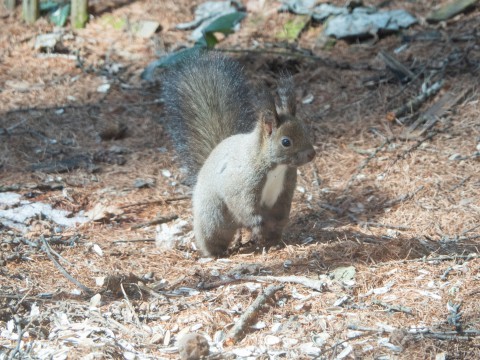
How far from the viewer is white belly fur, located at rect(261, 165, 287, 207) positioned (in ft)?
13.4

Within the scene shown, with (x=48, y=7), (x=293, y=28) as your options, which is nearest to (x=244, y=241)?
(x=293, y=28)

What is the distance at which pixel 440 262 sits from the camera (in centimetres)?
368

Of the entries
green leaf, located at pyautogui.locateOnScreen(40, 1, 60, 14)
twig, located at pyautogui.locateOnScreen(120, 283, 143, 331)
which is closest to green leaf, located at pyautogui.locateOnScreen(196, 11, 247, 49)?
green leaf, located at pyautogui.locateOnScreen(40, 1, 60, 14)

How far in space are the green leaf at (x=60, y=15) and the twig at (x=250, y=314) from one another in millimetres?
5056

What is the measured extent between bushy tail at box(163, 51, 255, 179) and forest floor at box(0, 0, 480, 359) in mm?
568

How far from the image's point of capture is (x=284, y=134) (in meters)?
3.94

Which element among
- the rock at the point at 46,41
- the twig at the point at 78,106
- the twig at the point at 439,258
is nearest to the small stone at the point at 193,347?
the twig at the point at 439,258

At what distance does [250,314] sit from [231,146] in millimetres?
1359

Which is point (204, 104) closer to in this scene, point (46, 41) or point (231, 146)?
point (231, 146)

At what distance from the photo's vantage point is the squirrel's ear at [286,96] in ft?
13.1

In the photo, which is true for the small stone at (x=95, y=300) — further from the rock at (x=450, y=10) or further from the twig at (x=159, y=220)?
the rock at (x=450, y=10)

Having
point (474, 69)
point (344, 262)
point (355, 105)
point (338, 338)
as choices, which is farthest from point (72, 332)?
point (474, 69)

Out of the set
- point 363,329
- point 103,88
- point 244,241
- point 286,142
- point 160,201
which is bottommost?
point 244,241

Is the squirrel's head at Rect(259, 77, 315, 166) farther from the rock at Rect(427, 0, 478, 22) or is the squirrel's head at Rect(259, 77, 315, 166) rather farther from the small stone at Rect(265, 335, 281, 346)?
the rock at Rect(427, 0, 478, 22)
